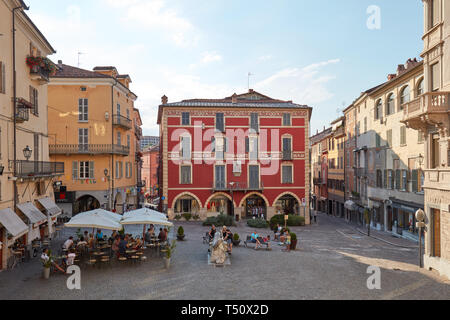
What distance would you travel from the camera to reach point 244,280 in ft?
43.8

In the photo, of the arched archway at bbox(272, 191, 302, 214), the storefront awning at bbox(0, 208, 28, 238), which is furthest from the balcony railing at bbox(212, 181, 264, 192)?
the storefront awning at bbox(0, 208, 28, 238)

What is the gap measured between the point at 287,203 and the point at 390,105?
14.3 m

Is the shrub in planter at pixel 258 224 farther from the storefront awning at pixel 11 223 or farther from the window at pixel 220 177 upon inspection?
the storefront awning at pixel 11 223

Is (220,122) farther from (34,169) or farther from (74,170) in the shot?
(34,169)

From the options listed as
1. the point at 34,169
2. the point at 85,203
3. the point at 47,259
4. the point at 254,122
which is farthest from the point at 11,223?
the point at 254,122

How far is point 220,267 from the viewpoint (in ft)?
50.2

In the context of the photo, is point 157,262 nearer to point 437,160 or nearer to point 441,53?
point 437,160

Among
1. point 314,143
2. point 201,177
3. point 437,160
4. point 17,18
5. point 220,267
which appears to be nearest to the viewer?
point 220,267

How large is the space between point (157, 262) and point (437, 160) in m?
13.9

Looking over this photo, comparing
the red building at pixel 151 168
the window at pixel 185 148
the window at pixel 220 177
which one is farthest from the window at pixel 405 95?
the red building at pixel 151 168

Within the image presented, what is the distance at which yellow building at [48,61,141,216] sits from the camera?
29922mm

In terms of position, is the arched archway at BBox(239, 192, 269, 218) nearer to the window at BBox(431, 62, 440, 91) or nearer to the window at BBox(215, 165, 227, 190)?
the window at BBox(215, 165, 227, 190)
